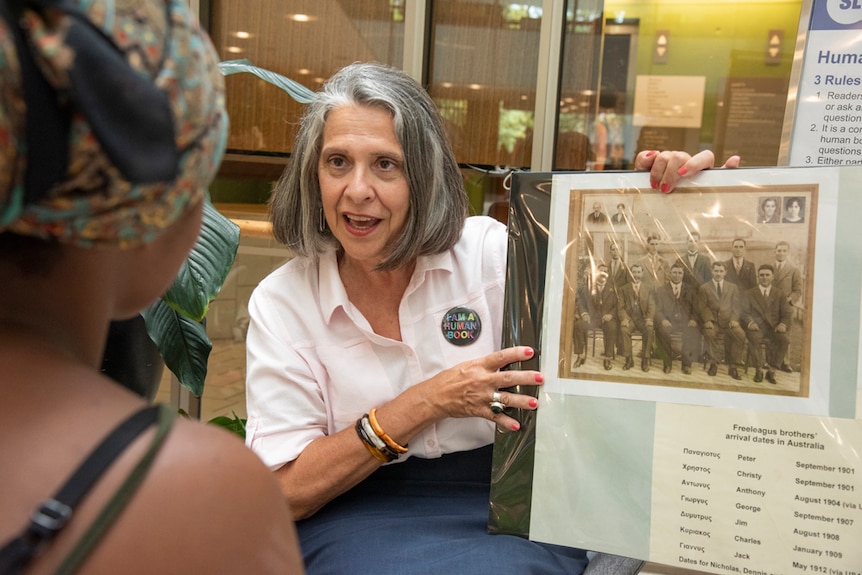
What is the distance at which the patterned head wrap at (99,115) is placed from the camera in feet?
1.66

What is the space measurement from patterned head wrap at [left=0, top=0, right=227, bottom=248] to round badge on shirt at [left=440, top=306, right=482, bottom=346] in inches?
42.9

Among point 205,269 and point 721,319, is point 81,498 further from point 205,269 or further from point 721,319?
point 205,269

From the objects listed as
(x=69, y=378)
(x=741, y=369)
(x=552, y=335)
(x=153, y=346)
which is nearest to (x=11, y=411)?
(x=69, y=378)

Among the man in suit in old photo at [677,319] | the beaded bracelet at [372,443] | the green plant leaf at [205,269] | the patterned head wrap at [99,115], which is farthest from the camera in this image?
the green plant leaf at [205,269]

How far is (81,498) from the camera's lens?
54 cm

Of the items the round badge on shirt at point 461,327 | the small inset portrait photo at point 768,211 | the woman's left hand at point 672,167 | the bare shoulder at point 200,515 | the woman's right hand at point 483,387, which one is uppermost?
the woman's left hand at point 672,167

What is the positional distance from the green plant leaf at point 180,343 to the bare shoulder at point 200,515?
1.49 meters

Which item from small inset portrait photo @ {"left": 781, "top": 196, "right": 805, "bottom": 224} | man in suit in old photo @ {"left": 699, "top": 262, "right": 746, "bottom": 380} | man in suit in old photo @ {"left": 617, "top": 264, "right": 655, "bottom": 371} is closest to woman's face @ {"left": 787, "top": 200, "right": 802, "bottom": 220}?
small inset portrait photo @ {"left": 781, "top": 196, "right": 805, "bottom": 224}

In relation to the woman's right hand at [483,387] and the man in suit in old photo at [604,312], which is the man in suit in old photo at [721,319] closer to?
the man in suit in old photo at [604,312]

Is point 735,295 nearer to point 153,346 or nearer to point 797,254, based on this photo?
point 797,254

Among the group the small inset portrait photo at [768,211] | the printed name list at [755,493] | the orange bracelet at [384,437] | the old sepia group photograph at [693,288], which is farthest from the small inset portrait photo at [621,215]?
Answer: the orange bracelet at [384,437]

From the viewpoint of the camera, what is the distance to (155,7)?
56 cm

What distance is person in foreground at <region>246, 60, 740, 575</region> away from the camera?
1.50 metres

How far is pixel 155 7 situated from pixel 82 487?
346 mm
